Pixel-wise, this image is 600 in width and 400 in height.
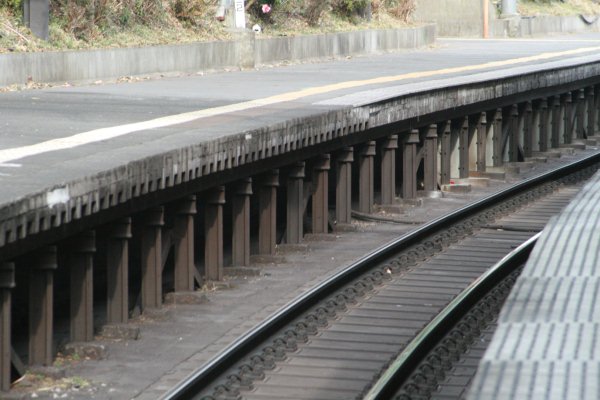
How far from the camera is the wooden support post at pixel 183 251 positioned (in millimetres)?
12188

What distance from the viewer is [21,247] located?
8625 mm

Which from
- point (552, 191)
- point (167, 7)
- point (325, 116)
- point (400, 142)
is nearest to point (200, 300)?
point (325, 116)

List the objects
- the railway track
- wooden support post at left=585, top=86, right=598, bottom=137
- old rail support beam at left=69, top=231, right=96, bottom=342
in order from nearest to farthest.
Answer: the railway track → old rail support beam at left=69, top=231, right=96, bottom=342 → wooden support post at left=585, top=86, right=598, bottom=137

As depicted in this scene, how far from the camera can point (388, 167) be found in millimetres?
18438

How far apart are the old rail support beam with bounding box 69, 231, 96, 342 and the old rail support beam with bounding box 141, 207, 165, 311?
4.28 feet

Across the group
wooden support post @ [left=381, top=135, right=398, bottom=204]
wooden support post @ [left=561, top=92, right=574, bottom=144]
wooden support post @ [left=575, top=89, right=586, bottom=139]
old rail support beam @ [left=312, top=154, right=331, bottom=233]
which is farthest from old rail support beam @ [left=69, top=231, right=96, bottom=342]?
wooden support post @ [left=575, top=89, right=586, bottom=139]

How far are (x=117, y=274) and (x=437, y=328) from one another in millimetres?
2589

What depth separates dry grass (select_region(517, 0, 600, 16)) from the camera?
5856cm

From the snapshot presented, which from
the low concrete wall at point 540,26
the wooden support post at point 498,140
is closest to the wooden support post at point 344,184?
the wooden support post at point 498,140

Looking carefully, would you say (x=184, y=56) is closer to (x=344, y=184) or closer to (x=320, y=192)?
(x=344, y=184)

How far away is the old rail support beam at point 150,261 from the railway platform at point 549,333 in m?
4.73

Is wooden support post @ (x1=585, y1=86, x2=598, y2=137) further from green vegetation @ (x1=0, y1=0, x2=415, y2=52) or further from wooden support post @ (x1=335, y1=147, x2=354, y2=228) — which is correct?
wooden support post @ (x1=335, y1=147, x2=354, y2=228)

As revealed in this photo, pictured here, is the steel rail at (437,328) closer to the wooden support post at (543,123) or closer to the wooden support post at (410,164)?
the wooden support post at (410,164)

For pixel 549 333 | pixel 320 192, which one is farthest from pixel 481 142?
pixel 549 333
